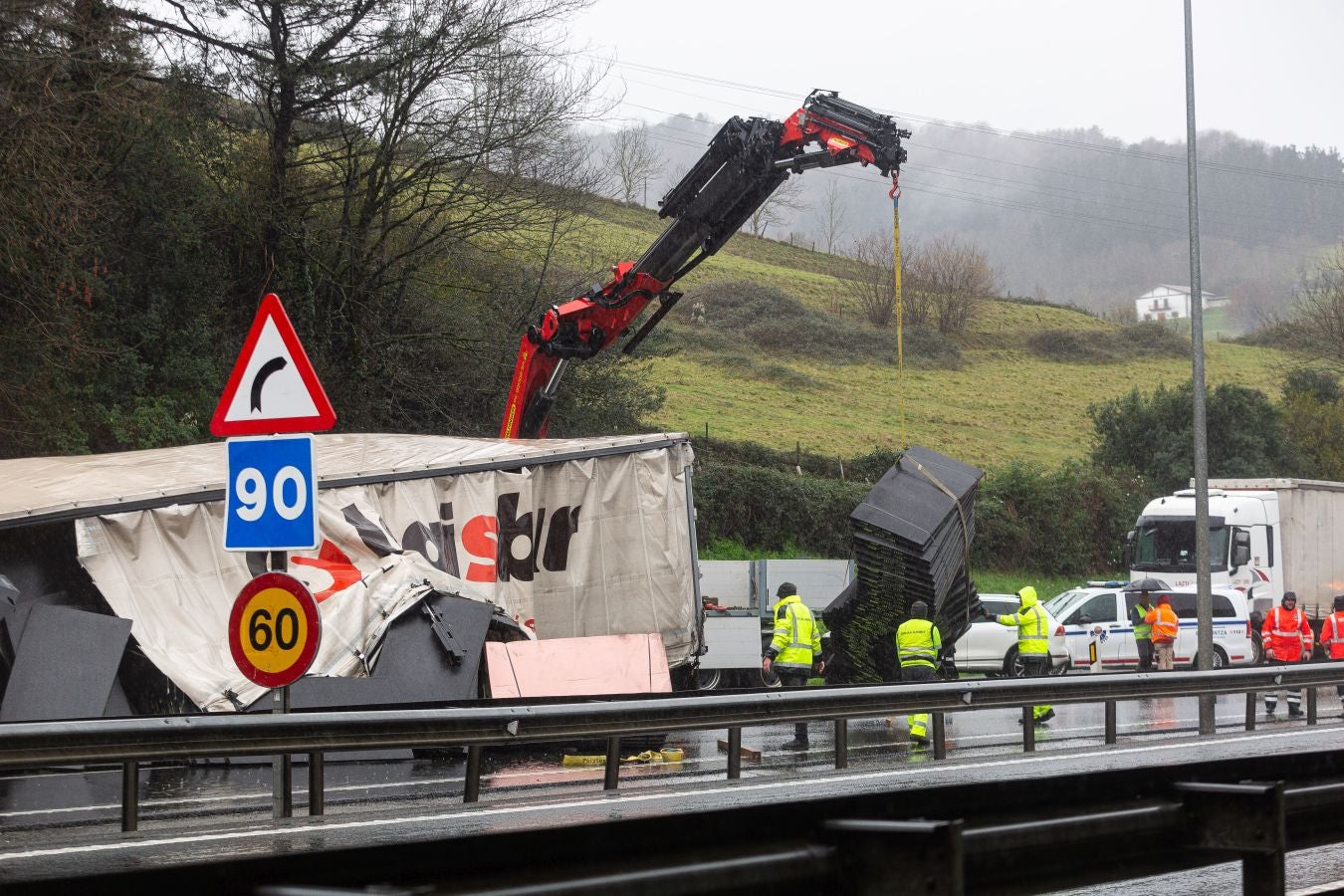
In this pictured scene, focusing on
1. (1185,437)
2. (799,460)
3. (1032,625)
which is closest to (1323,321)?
(1185,437)

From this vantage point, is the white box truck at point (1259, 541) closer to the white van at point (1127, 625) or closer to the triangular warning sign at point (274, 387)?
the white van at point (1127, 625)

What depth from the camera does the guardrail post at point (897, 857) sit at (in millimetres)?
2955

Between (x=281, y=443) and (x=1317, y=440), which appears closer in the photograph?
(x=281, y=443)

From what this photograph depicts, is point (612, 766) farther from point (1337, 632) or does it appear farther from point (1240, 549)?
point (1240, 549)

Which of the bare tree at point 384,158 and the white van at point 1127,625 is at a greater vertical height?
the bare tree at point 384,158

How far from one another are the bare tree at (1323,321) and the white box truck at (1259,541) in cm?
2225

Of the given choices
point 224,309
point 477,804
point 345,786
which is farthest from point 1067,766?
point 224,309

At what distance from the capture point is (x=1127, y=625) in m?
25.3

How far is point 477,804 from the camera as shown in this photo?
8.94 metres

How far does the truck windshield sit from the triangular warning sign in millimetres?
25998

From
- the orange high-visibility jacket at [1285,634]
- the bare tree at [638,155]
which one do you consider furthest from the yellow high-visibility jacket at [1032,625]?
the bare tree at [638,155]

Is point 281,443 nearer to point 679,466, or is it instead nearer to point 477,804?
point 477,804

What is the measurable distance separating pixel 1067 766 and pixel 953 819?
8181 millimetres

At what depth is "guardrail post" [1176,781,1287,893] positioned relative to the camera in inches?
144
